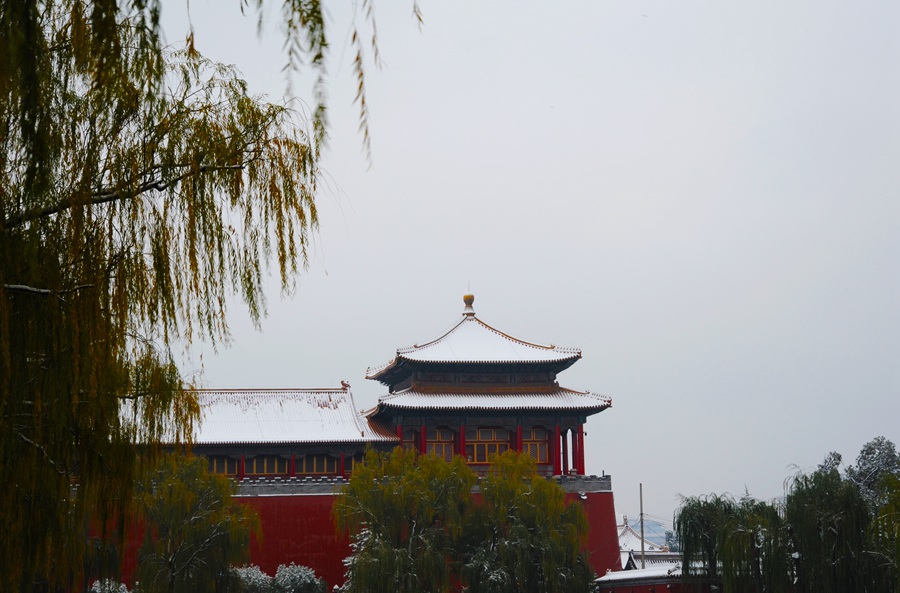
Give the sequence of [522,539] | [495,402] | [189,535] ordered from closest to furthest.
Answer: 1. [189,535]
2. [522,539]
3. [495,402]

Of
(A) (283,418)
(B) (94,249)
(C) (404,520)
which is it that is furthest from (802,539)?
(B) (94,249)

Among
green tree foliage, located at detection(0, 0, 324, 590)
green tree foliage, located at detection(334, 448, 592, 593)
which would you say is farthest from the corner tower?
green tree foliage, located at detection(0, 0, 324, 590)

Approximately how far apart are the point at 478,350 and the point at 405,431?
2.76 metres

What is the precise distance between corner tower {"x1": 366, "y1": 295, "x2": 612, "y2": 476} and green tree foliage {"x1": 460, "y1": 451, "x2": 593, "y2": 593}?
14.2 ft

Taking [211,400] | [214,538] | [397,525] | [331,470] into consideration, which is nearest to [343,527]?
[397,525]

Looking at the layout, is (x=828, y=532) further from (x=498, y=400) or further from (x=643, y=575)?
(x=498, y=400)

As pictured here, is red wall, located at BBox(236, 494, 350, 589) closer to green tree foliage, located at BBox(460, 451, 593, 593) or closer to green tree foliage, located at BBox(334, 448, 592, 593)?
green tree foliage, located at BBox(334, 448, 592, 593)

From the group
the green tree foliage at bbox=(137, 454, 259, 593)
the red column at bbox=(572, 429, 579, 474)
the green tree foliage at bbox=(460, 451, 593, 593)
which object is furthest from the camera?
the red column at bbox=(572, 429, 579, 474)

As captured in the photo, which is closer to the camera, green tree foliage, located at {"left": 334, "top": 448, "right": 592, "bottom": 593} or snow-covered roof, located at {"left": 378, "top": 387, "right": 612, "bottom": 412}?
green tree foliage, located at {"left": 334, "top": 448, "right": 592, "bottom": 593}

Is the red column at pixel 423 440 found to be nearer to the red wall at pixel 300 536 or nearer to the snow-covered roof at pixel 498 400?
the snow-covered roof at pixel 498 400

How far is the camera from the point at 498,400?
2909cm

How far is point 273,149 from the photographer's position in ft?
20.6

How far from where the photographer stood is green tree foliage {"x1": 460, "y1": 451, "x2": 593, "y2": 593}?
73.4 ft

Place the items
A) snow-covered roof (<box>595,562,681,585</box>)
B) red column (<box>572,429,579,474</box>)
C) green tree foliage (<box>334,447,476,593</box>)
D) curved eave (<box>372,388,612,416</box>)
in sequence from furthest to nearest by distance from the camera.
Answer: red column (<box>572,429,579,474</box>) < curved eave (<box>372,388,612,416</box>) < snow-covered roof (<box>595,562,681,585</box>) < green tree foliage (<box>334,447,476,593</box>)
